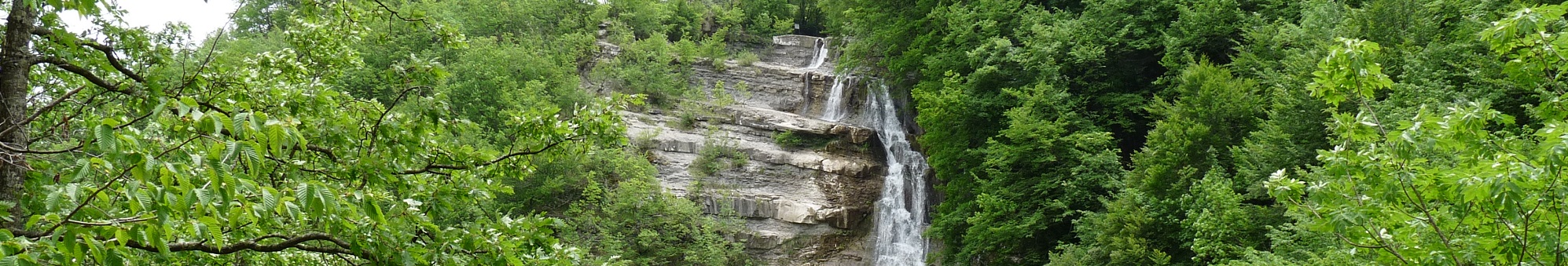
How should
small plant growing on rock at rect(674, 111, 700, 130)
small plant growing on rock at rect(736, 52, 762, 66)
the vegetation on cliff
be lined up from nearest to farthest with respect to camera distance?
the vegetation on cliff
small plant growing on rock at rect(674, 111, 700, 130)
small plant growing on rock at rect(736, 52, 762, 66)

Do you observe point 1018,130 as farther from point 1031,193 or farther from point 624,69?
point 624,69

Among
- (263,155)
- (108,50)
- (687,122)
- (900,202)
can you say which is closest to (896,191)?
(900,202)

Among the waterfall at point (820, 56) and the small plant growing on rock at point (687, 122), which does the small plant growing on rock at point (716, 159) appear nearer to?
the small plant growing on rock at point (687, 122)

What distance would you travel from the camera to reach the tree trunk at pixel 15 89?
3.38 meters

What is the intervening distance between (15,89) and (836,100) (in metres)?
25.4

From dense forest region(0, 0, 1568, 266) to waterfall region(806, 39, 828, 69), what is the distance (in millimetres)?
2088

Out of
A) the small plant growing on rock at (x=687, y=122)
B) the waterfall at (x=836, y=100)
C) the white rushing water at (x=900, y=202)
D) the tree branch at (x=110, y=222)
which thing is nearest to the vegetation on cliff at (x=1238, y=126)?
the white rushing water at (x=900, y=202)

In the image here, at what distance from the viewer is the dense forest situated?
135 inches

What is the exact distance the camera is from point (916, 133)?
24.6 m

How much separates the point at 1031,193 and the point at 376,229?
45.9 feet

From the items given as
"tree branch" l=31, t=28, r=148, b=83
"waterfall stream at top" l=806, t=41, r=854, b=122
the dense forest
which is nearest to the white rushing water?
the dense forest

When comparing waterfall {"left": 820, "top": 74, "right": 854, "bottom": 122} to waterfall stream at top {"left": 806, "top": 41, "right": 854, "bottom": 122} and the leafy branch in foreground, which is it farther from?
the leafy branch in foreground

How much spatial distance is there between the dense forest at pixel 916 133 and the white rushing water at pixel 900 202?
79 centimetres

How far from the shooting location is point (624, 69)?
1145 inches
